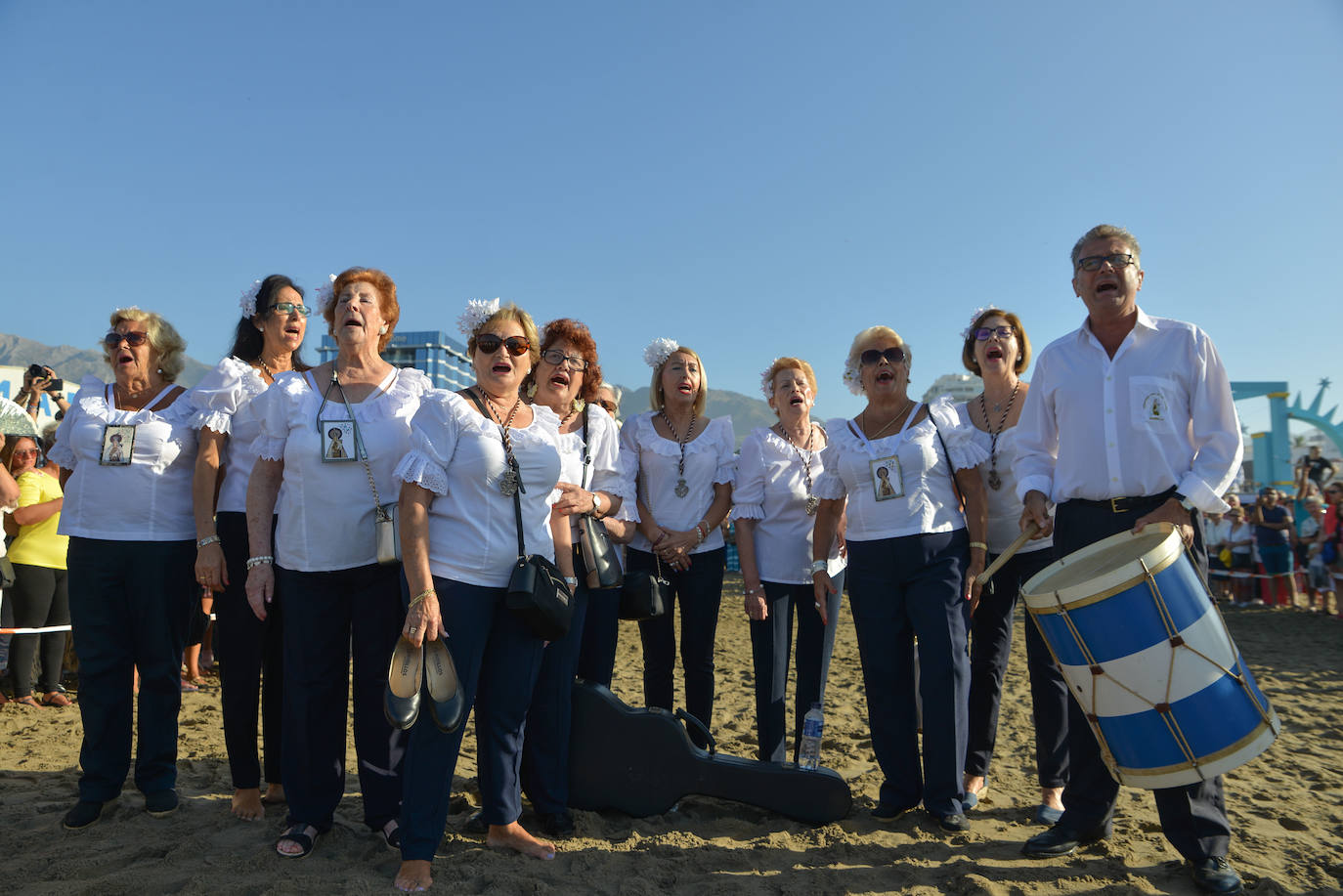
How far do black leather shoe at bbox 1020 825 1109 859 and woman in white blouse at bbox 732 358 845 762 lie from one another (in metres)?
1.19

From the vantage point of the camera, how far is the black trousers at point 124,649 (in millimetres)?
3492

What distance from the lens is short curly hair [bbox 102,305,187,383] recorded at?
381 centimetres

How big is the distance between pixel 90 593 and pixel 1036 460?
4115 mm

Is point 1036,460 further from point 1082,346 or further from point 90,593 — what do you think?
point 90,593

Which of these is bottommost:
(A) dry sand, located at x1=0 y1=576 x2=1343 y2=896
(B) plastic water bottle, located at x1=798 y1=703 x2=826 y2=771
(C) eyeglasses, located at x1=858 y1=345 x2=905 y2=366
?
(A) dry sand, located at x1=0 y1=576 x2=1343 y2=896

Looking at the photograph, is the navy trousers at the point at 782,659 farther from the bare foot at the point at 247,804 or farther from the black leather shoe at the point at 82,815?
the black leather shoe at the point at 82,815

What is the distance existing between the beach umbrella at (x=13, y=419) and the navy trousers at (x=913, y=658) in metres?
5.79

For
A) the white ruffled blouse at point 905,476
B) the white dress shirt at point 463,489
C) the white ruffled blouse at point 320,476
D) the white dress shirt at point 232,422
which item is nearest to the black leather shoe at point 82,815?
the white dress shirt at point 232,422

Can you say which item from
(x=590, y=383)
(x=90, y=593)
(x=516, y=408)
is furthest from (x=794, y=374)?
(x=90, y=593)

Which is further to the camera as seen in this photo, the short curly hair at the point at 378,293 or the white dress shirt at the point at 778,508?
the white dress shirt at the point at 778,508

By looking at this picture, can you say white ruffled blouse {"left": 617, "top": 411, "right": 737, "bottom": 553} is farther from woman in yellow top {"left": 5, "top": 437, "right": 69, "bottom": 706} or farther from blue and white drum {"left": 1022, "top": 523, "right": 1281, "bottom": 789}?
woman in yellow top {"left": 5, "top": 437, "right": 69, "bottom": 706}

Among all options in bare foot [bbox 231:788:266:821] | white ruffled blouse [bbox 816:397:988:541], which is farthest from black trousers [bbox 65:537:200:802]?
white ruffled blouse [bbox 816:397:988:541]

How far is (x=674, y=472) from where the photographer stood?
4.42 metres

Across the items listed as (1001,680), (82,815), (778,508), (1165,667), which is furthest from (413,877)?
(1001,680)
